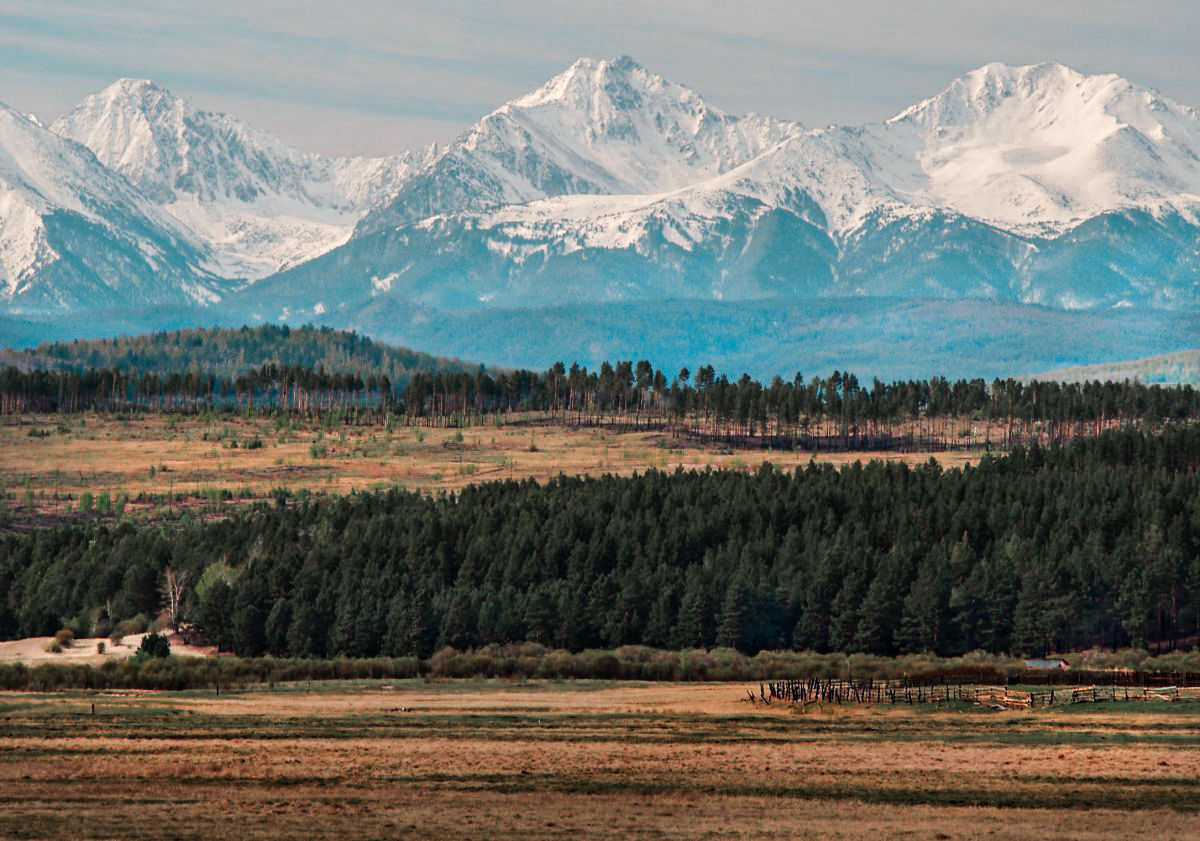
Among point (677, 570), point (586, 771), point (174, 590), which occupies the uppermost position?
point (677, 570)

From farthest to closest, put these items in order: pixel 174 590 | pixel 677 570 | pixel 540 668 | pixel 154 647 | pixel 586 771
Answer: pixel 174 590, pixel 677 570, pixel 154 647, pixel 540 668, pixel 586 771

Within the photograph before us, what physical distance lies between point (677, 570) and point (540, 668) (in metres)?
28.7

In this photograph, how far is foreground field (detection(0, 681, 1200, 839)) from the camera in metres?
55.4

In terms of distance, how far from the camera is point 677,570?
139750 mm

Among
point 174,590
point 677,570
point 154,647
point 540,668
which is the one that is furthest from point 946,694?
point 174,590

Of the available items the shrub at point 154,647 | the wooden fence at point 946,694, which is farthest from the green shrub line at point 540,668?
the wooden fence at point 946,694

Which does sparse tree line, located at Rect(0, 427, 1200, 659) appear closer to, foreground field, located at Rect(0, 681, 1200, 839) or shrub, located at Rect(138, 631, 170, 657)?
shrub, located at Rect(138, 631, 170, 657)

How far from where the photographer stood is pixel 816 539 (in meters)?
147

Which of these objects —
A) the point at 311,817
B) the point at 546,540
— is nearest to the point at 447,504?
the point at 546,540

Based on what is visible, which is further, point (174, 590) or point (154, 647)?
point (174, 590)

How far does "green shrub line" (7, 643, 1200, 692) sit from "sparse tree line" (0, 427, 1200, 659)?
6372 millimetres

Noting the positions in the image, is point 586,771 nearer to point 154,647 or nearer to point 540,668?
point 540,668

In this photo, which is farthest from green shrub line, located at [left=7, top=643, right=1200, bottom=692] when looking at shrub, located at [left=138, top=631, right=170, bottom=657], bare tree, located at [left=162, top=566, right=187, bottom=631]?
bare tree, located at [left=162, top=566, right=187, bottom=631]

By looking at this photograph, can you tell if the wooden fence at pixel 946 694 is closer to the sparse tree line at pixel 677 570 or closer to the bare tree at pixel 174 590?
the sparse tree line at pixel 677 570
